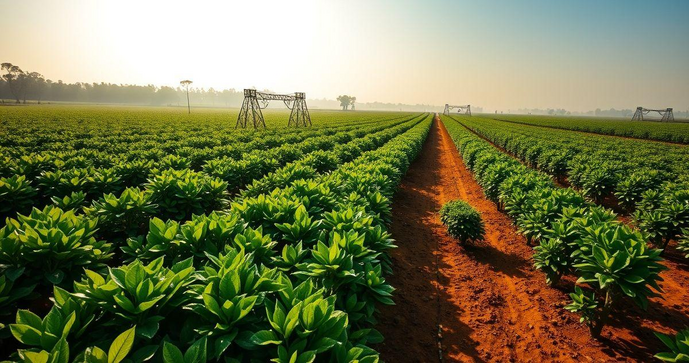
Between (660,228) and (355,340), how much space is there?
871 cm

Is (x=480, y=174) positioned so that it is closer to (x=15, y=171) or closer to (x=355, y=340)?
(x=355, y=340)

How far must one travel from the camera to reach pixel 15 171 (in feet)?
23.8

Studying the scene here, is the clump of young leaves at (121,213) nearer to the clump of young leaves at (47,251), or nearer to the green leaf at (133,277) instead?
the clump of young leaves at (47,251)

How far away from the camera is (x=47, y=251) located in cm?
288

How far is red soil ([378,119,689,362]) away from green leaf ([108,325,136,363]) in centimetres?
337

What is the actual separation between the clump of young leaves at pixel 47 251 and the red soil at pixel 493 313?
13.1ft

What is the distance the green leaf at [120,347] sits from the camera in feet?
5.30

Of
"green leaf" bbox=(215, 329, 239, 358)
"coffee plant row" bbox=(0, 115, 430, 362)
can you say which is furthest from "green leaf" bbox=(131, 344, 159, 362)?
"green leaf" bbox=(215, 329, 239, 358)

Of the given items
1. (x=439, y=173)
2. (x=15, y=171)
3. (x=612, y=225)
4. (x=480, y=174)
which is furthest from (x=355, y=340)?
(x=439, y=173)

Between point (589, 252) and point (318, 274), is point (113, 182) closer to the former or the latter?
point (318, 274)

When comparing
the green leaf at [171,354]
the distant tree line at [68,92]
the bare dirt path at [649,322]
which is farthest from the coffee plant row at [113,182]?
the distant tree line at [68,92]

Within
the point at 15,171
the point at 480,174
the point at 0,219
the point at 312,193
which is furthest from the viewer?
the point at 480,174

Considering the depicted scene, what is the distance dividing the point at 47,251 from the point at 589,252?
7.08 meters

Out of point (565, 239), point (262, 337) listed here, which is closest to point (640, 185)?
point (565, 239)
